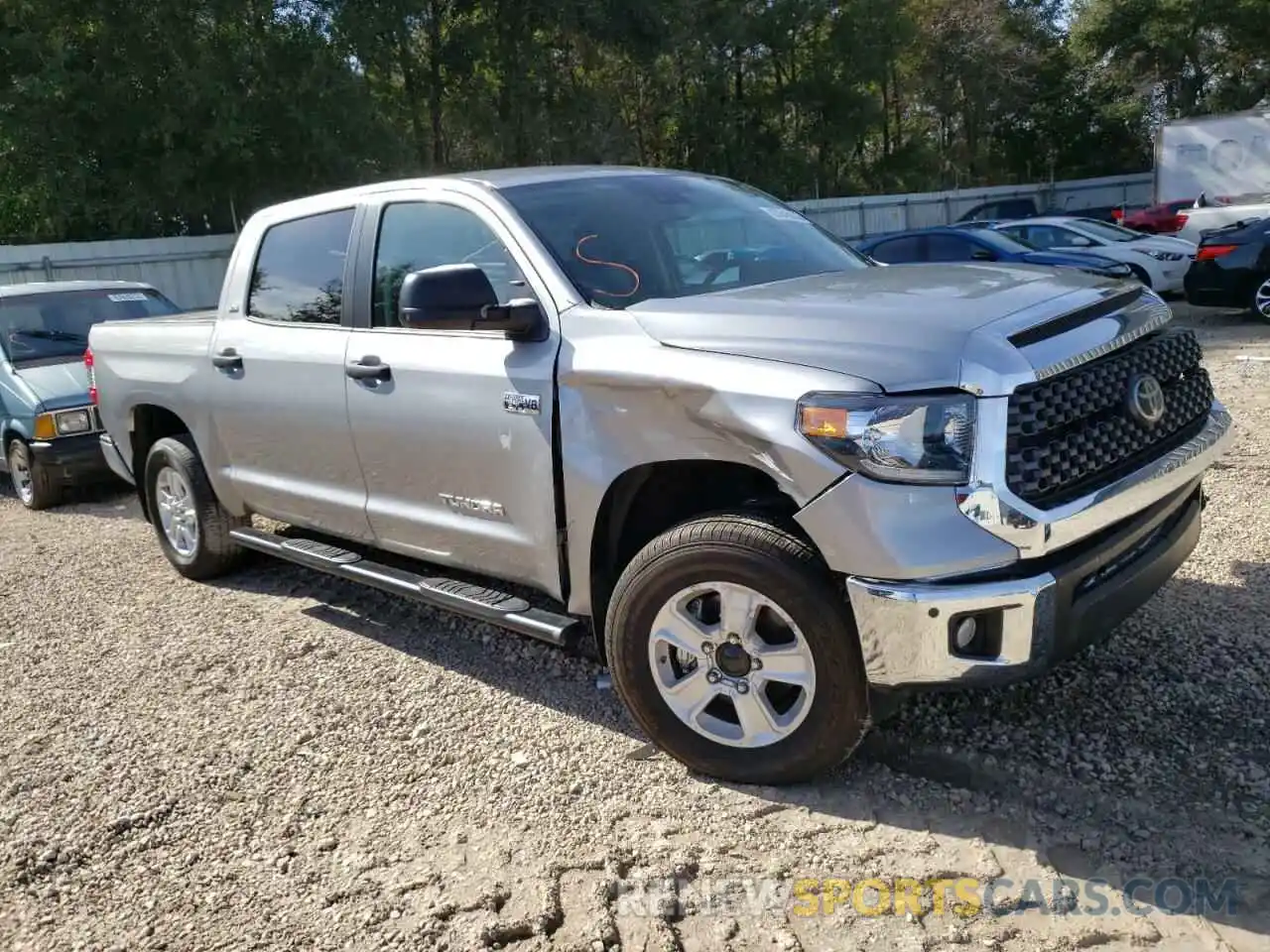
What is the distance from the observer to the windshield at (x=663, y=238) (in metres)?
3.77

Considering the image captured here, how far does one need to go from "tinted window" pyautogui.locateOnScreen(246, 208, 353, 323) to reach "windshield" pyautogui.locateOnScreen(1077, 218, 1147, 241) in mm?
12818

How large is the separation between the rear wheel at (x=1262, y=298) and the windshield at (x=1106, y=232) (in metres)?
3.29

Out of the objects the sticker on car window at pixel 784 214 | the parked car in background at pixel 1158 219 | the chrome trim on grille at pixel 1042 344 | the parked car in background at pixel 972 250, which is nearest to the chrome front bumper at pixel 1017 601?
the chrome trim on grille at pixel 1042 344

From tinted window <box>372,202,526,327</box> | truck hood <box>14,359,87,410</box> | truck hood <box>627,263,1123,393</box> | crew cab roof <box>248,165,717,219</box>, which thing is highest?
crew cab roof <box>248,165,717,219</box>

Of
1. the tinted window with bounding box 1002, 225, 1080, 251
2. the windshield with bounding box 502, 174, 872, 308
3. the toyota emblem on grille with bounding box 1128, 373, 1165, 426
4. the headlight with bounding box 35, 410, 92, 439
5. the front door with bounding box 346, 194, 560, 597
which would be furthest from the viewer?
the tinted window with bounding box 1002, 225, 1080, 251

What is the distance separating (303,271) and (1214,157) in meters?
23.0

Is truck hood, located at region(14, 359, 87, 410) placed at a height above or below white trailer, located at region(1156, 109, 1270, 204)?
below

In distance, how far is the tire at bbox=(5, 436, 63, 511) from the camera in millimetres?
7891

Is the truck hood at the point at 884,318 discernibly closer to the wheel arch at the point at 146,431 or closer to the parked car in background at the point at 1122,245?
the wheel arch at the point at 146,431

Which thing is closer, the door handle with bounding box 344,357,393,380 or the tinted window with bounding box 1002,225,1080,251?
the door handle with bounding box 344,357,393,380

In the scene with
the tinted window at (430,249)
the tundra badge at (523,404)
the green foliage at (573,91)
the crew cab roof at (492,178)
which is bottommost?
the tundra badge at (523,404)

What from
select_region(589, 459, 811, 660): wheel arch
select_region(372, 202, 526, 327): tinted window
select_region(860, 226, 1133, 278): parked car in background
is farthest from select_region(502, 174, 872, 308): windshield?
select_region(860, 226, 1133, 278): parked car in background

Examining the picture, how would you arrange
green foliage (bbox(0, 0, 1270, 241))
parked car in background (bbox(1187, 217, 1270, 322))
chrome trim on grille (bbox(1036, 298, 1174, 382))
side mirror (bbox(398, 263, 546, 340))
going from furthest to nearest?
green foliage (bbox(0, 0, 1270, 241)) < parked car in background (bbox(1187, 217, 1270, 322)) < side mirror (bbox(398, 263, 546, 340)) < chrome trim on grille (bbox(1036, 298, 1174, 382))

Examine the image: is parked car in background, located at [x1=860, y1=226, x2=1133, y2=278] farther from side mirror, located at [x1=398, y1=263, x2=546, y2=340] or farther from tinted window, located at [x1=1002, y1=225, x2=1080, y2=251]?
side mirror, located at [x1=398, y1=263, x2=546, y2=340]
